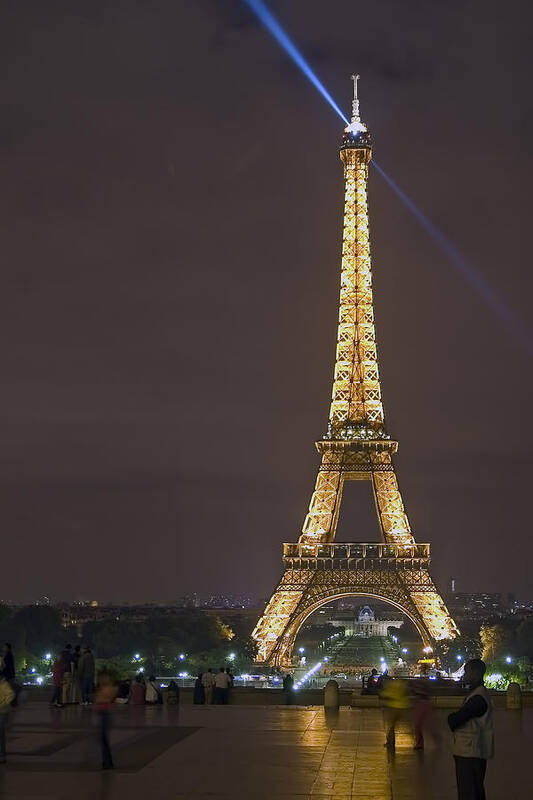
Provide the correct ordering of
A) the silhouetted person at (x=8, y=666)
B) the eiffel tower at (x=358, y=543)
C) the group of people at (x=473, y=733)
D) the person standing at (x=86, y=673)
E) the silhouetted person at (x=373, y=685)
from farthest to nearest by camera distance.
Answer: the eiffel tower at (x=358, y=543) → the silhouetted person at (x=373, y=685) → the person standing at (x=86, y=673) → the silhouetted person at (x=8, y=666) → the group of people at (x=473, y=733)

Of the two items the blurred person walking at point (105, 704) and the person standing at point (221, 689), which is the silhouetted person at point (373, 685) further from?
the blurred person walking at point (105, 704)

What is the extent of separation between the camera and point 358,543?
106 m

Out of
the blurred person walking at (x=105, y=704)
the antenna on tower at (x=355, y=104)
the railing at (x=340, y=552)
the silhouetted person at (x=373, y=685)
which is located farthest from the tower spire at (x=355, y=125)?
the blurred person walking at (x=105, y=704)

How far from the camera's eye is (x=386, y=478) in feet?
349

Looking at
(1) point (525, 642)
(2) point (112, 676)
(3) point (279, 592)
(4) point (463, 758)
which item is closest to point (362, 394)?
(3) point (279, 592)

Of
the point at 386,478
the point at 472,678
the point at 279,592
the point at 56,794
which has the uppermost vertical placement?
the point at 386,478

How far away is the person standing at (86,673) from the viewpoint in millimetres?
40906

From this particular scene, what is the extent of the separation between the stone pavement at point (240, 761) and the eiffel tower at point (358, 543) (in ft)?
220

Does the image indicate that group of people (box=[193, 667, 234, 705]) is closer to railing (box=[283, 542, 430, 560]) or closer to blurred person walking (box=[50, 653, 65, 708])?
blurred person walking (box=[50, 653, 65, 708])

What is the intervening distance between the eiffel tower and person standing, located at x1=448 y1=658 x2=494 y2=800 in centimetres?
8619

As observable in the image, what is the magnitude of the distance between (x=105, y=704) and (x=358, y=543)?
3210 inches

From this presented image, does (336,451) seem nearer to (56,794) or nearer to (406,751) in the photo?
(406,751)

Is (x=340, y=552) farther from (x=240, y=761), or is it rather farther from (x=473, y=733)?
(x=473, y=733)

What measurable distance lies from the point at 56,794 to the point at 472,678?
7.91 meters
